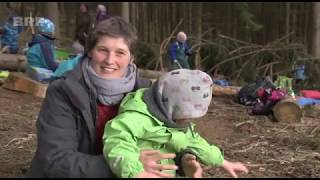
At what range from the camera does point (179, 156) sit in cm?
205

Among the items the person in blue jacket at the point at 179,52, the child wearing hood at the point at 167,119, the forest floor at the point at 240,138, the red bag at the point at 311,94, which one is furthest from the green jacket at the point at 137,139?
the person in blue jacket at the point at 179,52

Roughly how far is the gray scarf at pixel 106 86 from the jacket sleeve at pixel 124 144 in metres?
0.13

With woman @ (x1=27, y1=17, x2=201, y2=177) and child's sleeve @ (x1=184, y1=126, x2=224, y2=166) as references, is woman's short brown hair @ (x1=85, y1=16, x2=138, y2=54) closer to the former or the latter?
woman @ (x1=27, y1=17, x2=201, y2=177)

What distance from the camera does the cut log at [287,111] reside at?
6.26m

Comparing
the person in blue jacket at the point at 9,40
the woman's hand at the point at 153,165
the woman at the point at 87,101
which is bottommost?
the person in blue jacket at the point at 9,40

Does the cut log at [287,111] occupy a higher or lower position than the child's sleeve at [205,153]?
lower

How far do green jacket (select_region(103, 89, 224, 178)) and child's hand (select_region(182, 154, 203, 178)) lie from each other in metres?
0.06

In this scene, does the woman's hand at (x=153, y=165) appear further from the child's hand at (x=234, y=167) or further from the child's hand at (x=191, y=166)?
the child's hand at (x=234, y=167)

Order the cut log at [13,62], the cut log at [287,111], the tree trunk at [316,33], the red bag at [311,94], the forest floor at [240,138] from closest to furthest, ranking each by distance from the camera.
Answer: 1. the forest floor at [240,138]
2. the cut log at [287,111]
3. the red bag at [311,94]
4. the cut log at [13,62]
5. the tree trunk at [316,33]

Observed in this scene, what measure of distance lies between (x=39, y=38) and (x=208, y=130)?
9.09 ft

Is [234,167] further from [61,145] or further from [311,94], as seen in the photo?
[311,94]

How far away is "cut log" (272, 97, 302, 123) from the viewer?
6258 millimetres

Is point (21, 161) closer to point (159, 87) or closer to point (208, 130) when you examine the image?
point (208, 130)

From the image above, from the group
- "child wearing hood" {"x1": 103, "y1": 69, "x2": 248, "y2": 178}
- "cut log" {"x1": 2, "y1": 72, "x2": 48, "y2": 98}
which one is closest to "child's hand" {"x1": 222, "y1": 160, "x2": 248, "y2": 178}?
"child wearing hood" {"x1": 103, "y1": 69, "x2": 248, "y2": 178}
